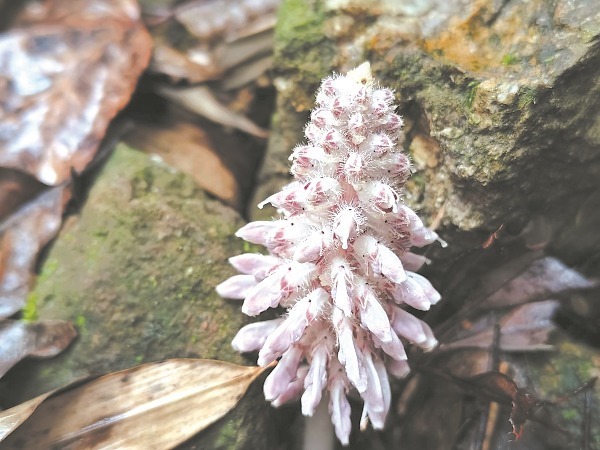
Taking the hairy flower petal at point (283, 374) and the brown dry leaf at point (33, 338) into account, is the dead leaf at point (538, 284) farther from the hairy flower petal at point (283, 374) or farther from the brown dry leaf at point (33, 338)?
the brown dry leaf at point (33, 338)

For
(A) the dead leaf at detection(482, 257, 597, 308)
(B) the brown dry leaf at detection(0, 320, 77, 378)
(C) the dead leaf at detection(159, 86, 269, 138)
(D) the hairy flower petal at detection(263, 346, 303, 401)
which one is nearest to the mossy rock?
(B) the brown dry leaf at detection(0, 320, 77, 378)

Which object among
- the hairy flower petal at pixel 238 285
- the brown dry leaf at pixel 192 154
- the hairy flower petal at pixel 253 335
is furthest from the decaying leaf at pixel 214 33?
the hairy flower petal at pixel 253 335

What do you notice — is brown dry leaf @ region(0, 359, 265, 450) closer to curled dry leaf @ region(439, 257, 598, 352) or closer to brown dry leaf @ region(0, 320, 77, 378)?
brown dry leaf @ region(0, 320, 77, 378)

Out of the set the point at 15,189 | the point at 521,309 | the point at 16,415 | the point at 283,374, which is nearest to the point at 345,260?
the point at 283,374

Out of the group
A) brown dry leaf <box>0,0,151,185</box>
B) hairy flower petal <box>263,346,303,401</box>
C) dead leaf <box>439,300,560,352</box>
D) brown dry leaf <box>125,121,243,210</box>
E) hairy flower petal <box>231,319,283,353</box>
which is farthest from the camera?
brown dry leaf <box>125,121,243,210</box>

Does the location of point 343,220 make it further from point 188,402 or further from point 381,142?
point 188,402

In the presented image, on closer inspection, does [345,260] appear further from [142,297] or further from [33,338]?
[33,338]
